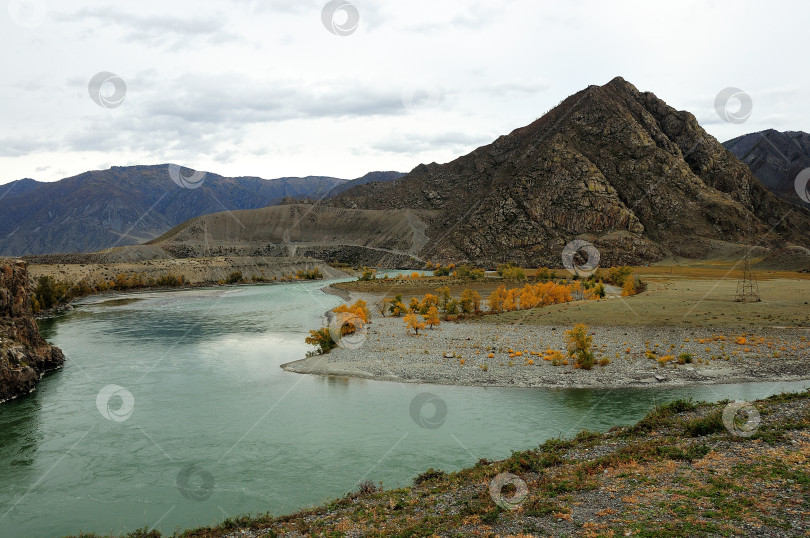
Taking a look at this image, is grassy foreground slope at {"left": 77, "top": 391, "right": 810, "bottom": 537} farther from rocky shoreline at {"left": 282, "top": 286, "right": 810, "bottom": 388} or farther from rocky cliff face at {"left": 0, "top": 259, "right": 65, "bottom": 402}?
rocky cliff face at {"left": 0, "top": 259, "right": 65, "bottom": 402}

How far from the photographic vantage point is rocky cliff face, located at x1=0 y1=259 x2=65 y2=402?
93.7 feet

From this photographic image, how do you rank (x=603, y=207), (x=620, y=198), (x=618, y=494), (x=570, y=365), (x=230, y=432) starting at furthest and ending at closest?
1. (x=620, y=198)
2. (x=603, y=207)
3. (x=570, y=365)
4. (x=230, y=432)
5. (x=618, y=494)

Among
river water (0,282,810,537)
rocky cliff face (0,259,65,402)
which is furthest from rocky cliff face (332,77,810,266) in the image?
rocky cliff face (0,259,65,402)

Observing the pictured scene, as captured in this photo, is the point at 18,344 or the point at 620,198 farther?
the point at 620,198

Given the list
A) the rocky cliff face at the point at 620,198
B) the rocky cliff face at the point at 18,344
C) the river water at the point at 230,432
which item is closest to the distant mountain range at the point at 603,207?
the rocky cliff face at the point at 620,198

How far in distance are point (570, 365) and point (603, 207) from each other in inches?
4274

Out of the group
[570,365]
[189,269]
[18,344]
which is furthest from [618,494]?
[189,269]

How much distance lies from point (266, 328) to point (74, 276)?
57.8m

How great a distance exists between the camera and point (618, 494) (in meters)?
12.3

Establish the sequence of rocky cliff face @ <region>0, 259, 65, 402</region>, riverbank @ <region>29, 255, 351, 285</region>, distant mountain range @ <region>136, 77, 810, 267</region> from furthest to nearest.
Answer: distant mountain range @ <region>136, 77, 810, 267</region> → riverbank @ <region>29, 255, 351, 285</region> → rocky cliff face @ <region>0, 259, 65, 402</region>

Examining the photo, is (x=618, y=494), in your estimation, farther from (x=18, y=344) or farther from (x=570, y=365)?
(x=18, y=344)

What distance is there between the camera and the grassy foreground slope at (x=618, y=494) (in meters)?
10.6

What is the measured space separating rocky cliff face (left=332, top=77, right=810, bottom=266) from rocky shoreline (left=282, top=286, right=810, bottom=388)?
3363 inches

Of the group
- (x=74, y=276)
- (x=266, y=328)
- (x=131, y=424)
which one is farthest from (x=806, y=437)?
(x=74, y=276)
